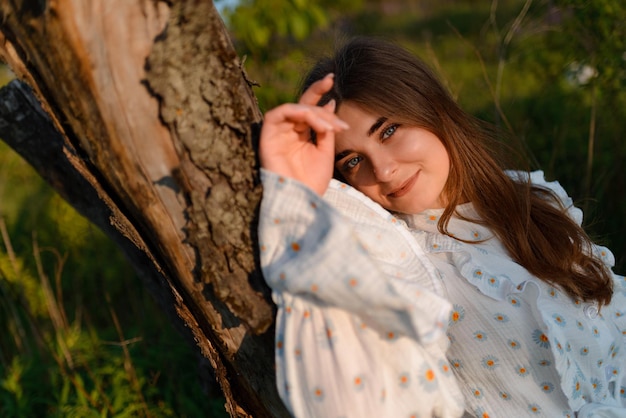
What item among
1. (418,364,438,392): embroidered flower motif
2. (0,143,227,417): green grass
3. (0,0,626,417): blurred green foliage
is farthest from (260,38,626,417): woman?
(0,143,227,417): green grass

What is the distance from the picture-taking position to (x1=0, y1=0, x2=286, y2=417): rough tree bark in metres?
1.16

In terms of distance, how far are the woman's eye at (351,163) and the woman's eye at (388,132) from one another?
0.32ft

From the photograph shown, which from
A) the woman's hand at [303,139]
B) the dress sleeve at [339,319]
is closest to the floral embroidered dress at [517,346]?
the dress sleeve at [339,319]

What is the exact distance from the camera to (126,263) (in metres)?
3.91

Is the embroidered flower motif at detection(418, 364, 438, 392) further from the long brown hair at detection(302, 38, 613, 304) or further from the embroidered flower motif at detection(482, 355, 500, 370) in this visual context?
the long brown hair at detection(302, 38, 613, 304)

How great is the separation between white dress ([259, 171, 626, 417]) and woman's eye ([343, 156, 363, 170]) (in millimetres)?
366

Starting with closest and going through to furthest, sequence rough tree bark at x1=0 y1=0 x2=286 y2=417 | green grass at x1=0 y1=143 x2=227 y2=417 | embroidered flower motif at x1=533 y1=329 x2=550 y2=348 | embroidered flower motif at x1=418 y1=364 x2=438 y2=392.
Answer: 1. rough tree bark at x1=0 y1=0 x2=286 y2=417
2. embroidered flower motif at x1=418 y1=364 x2=438 y2=392
3. embroidered flower motif at x1=533 y1=329 x2=550 y2=348
4. green grass at x1=0 y1=143 x2=227 y2=417

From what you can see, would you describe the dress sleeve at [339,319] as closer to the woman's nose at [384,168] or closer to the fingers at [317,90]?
the fingers at [317,90]

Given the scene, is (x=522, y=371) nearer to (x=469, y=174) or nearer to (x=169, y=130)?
(x=469, y=174)

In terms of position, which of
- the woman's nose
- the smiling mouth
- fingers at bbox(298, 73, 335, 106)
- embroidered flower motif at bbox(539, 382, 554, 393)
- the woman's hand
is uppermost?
fingers at bbox(298, 73, 335, 106)

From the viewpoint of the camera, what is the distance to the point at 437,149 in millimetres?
1907

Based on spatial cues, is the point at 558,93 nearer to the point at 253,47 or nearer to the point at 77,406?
the point at 253,47

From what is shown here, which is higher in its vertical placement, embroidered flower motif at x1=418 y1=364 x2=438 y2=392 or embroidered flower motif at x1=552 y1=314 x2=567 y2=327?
embroidered flower motif at x1=418 y1=364 x2=438 y2=392

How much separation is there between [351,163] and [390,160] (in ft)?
0.42
